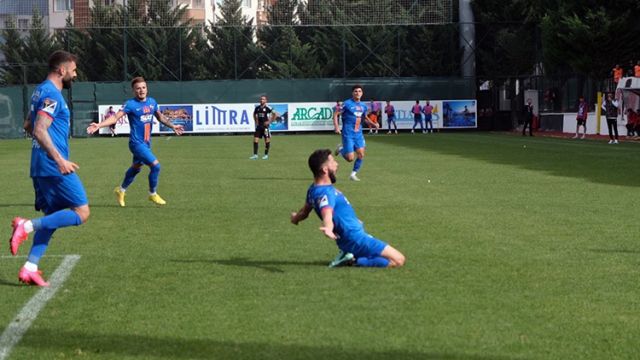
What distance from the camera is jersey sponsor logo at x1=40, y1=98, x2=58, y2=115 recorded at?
8.88m

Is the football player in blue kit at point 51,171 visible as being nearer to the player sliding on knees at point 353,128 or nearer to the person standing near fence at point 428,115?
the player sliding on knees at point 353,128

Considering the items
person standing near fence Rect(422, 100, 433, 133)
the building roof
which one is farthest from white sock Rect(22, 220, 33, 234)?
the building roof

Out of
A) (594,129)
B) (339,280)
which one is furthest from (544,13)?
(339,280)

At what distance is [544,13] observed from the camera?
5475 cm

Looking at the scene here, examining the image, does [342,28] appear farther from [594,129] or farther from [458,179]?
[458,179]

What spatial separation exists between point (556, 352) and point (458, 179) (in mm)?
15359

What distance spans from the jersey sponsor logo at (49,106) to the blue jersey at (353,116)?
43.5 feet

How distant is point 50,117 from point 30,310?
1.82 m

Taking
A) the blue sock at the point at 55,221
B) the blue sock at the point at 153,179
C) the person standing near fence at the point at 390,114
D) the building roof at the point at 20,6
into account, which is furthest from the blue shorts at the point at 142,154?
the building roof at the point at 20,6

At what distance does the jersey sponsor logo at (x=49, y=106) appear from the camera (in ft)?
29.1

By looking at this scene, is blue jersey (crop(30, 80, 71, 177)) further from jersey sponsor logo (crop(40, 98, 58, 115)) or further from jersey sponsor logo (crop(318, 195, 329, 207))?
jersey sponsor logo (crop(318, 195, 329, 207))

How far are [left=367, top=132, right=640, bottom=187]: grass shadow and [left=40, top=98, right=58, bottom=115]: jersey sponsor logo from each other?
13.2m

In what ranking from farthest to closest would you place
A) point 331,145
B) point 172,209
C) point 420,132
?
1. point 420,132
2. point 331,145
3. point 172,209

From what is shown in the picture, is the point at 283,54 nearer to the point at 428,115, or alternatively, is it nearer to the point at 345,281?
the point at 428,115
